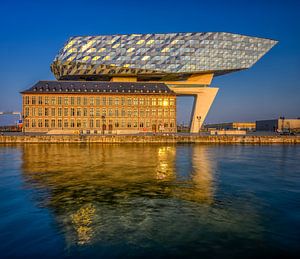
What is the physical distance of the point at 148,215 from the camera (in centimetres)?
1401

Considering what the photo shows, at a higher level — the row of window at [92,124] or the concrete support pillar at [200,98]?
the concrete support pillar at [200,98]

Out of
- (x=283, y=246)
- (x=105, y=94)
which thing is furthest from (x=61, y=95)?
(x=283, y=246)

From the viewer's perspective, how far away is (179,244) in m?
10.5

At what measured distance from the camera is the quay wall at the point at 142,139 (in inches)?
2665

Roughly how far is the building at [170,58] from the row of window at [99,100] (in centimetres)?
670

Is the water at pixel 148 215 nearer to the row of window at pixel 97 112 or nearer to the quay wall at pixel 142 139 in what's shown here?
the quay wall at pixel 142 139

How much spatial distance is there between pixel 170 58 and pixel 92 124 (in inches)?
1532

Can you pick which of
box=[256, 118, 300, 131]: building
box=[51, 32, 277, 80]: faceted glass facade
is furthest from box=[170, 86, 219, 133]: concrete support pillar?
box=[256, 118, 300, 131]: building

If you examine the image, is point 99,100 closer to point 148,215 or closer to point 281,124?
point 148,215

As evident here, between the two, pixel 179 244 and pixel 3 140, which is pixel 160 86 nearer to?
pixel 3 140

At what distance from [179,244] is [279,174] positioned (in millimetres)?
21115

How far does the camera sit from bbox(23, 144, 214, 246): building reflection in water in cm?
1251

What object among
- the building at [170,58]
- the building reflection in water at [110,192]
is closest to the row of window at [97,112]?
the building at [170,58]

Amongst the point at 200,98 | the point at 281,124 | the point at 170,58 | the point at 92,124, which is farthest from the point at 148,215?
the point at 281,124
